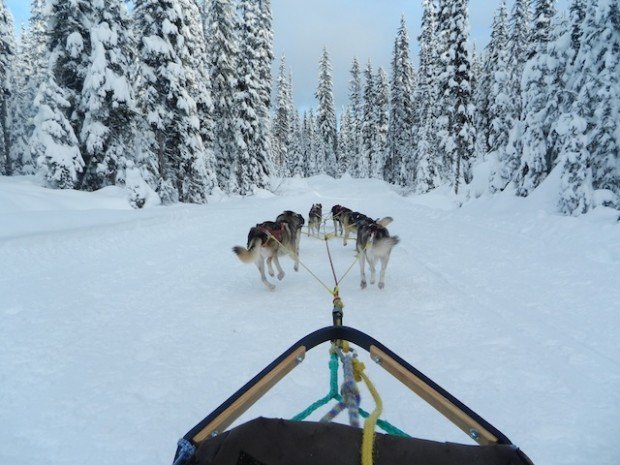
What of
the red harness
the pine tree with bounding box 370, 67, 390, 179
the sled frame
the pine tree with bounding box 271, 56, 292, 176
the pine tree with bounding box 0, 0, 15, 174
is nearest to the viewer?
the sled frame

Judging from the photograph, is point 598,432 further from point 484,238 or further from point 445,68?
point 445,68

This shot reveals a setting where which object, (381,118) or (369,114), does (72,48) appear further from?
(381,118)

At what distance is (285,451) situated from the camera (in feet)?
4.23

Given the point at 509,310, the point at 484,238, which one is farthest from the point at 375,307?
the point at 484,238

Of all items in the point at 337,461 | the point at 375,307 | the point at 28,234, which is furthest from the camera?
the point at 28,234

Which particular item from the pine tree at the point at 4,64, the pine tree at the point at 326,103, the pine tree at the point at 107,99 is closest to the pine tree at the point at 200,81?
the pine tree at the point at 107,99

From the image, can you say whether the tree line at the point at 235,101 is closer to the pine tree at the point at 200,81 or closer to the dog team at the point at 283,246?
the pine tree at the point at 200,81

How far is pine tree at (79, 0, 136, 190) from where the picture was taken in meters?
15.8

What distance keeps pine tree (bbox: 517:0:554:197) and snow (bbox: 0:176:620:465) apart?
4560 mm

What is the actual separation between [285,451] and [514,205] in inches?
533

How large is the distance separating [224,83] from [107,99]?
1194 cm

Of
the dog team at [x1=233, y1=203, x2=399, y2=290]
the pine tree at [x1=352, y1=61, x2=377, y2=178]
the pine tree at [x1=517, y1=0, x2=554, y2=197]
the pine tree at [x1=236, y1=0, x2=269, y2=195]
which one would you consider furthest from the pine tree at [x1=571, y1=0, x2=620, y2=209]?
the pine tree at [x1=352, y1=61, x2=377, y2=178]

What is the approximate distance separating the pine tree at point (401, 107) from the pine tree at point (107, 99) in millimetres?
31578

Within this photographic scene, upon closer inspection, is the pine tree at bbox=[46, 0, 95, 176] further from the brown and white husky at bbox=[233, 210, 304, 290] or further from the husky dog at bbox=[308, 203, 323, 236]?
the brown and white husky at bbox=[233, 210, 304, 290]
